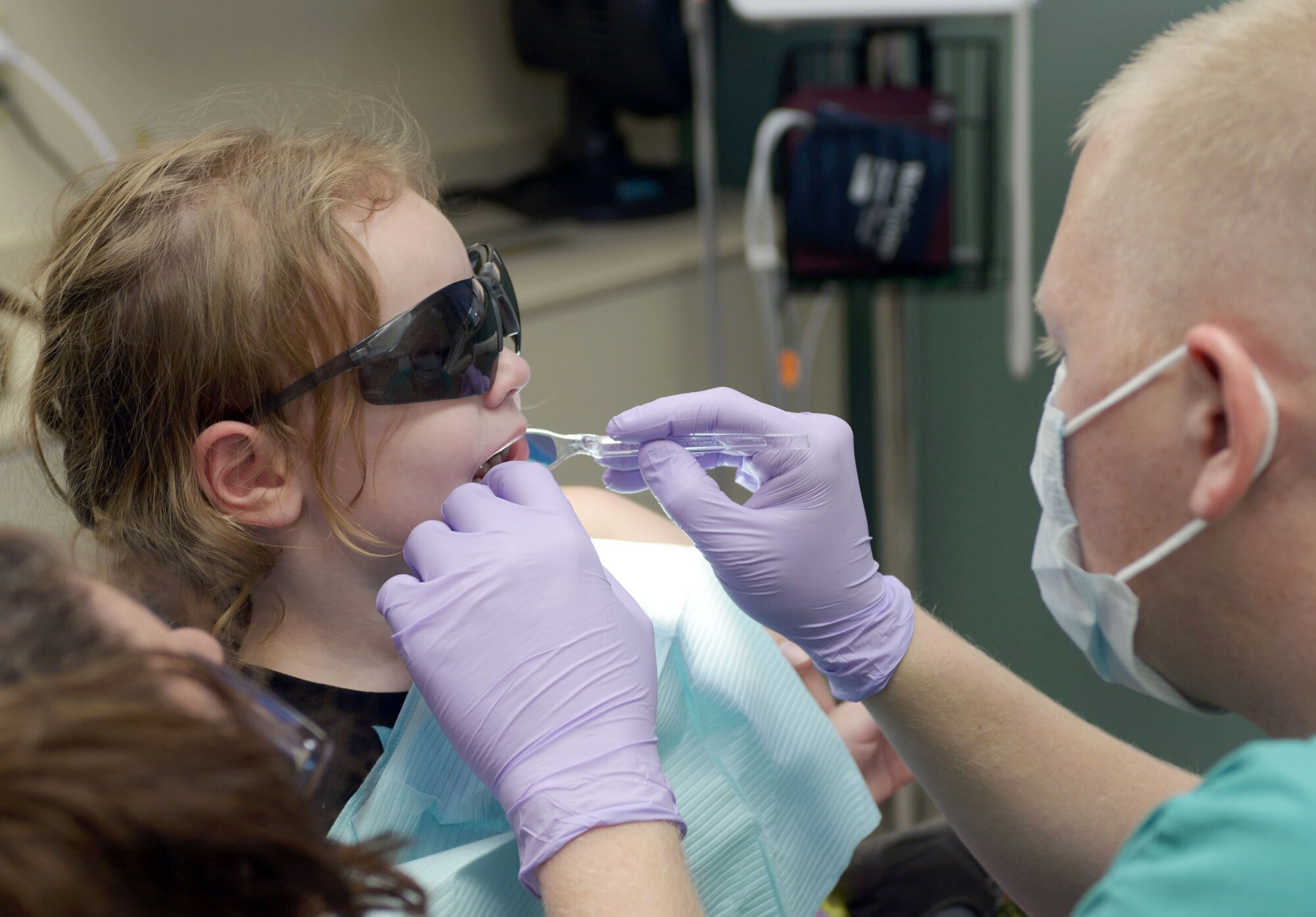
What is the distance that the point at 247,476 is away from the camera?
112 cm

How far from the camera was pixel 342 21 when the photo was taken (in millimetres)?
2443

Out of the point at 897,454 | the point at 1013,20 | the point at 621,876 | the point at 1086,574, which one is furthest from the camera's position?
the point at 897,454

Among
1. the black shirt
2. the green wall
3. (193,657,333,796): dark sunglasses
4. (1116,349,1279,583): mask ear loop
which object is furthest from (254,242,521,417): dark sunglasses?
the green wall

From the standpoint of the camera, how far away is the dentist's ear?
0.82 meters

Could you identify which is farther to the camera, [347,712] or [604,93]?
[604,93]

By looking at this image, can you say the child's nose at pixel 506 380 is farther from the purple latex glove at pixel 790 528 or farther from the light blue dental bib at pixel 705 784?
the light blue dental bib at pixel 705 784

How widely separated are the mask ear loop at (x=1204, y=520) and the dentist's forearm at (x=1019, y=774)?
0.22 metres

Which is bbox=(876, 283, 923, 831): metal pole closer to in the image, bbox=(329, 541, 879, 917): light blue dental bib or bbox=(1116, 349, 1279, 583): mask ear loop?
bbox=(329, 541, 879, 917): light blue dental bib

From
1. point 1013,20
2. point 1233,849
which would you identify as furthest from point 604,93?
point 1233,849

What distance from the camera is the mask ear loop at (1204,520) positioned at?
32.5 inches

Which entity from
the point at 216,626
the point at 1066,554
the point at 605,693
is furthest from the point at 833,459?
the point at 216,626

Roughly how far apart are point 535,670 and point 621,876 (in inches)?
7.0

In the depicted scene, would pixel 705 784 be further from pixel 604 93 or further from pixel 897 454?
pixel 604 93

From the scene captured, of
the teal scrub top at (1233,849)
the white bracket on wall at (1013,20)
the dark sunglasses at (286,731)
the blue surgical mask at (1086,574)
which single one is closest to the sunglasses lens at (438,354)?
the dark sunglasses at (286,731)
